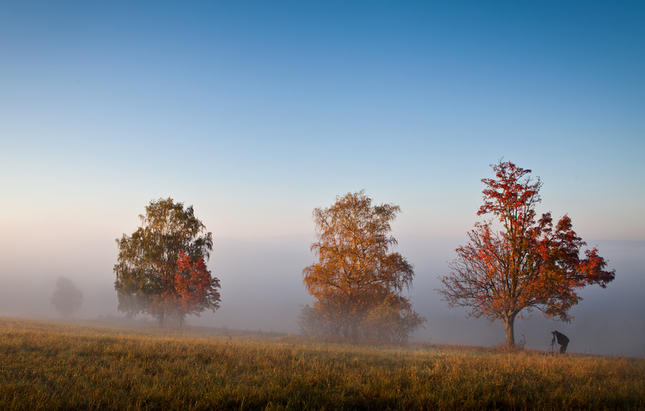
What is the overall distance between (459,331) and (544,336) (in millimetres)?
34103

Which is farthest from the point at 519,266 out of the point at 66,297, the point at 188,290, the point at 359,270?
the point at 66,297

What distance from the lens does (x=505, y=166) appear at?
62.0ft

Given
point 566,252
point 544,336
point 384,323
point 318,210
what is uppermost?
point 318,210

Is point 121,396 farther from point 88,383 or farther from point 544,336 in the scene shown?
point 544,336

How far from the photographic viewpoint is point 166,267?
3250cm

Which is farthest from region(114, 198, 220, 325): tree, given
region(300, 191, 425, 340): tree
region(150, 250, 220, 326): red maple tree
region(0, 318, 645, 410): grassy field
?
region(0, 318, 645, 410): grassy field

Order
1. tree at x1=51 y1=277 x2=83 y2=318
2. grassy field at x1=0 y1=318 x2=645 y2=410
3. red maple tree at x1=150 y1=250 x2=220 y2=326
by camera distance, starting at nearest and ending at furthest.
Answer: grassy field at x1=0 y1=318 x2=645 y2=410, red maple tree at x1=150 y1=250 x2=220 y2=326, tree at x1=51 y1=277 x2=83 y2=318

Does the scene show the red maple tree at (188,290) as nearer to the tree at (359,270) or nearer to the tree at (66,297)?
the tree at (359,270)

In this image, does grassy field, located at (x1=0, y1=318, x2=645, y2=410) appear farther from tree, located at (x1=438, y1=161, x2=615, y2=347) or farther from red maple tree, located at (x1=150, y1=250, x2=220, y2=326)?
red maple tree, located at (x1=150, y1=250, x2=220, y2=326)

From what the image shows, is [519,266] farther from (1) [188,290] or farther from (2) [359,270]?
(1) [188,290]

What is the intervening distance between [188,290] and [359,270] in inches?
653

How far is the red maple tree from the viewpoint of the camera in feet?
98.6

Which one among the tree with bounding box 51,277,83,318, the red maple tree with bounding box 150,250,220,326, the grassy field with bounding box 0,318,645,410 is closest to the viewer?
the grassy field with bounding box 0,318,645,410

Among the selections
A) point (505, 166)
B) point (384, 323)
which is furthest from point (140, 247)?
point (505, 166)
